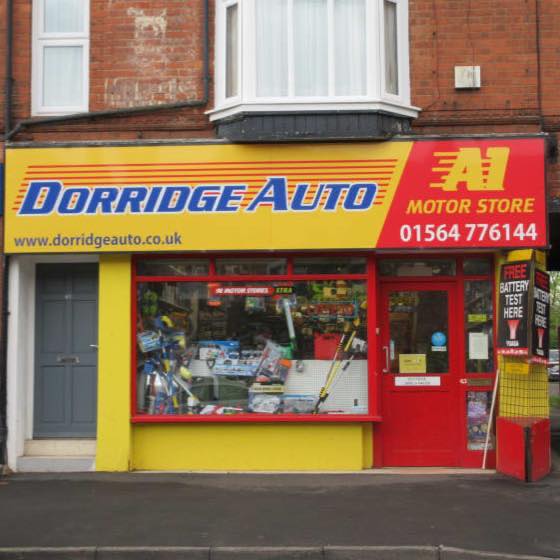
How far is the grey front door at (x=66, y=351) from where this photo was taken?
32.2 ft

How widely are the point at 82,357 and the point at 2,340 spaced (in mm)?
1000

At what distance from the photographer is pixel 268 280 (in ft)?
31.5

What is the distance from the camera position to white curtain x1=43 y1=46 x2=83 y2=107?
9.93 metres

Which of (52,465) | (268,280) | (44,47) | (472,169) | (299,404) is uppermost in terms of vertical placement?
(44,47)

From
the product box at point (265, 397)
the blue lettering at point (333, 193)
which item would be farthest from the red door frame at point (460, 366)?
the product box at point (265, 397)

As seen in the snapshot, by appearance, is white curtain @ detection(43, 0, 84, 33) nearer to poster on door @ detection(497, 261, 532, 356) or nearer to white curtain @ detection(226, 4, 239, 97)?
white curtain @ detection(226, 4, 239, 97)

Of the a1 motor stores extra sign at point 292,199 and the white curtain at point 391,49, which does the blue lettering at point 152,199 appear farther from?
the white curtain at point 391,49

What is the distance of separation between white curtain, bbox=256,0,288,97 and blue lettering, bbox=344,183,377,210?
1445 mm

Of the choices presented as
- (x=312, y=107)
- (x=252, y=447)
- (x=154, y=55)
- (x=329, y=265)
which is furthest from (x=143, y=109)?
A: (x=252, y=447)

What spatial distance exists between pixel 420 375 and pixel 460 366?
50 centimetres

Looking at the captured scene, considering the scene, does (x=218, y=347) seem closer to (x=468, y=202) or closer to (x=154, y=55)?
(x=468, y=202)

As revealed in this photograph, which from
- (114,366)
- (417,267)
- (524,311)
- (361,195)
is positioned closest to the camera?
(524,311)

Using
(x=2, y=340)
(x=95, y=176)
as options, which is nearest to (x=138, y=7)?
(x=95, y=176)

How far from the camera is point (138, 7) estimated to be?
32.0 feet
